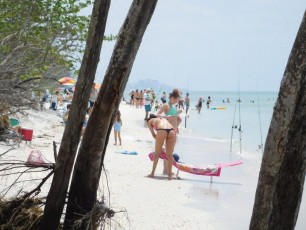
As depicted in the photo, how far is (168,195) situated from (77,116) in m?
4.74

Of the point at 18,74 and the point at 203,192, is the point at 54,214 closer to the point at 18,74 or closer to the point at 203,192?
the point at 18,74

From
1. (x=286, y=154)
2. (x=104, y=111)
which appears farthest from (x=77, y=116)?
(x=286, y=154)

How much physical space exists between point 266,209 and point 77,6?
19.3 ft

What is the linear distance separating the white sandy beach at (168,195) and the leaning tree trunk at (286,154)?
5.41 ft

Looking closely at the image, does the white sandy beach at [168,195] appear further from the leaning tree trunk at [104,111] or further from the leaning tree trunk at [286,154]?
the leaning tree trunk at [286,154]

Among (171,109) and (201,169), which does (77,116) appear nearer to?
(171,109)

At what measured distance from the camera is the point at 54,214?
161 inches

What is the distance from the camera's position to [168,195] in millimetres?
8438

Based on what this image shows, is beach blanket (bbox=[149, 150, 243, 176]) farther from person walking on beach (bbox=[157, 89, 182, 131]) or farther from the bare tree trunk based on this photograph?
the bare tree trunk

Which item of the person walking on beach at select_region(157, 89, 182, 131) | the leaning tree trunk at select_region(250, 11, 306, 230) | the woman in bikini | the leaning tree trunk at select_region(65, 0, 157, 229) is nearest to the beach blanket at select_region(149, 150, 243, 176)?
the woman in bikini

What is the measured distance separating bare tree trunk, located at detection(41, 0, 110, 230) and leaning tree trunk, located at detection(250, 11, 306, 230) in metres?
1.83

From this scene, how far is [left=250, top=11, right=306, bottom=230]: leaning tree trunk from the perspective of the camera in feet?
9.32

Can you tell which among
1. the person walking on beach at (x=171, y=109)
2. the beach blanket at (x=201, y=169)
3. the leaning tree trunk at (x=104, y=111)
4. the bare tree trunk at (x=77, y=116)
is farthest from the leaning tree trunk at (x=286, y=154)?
the beach blanket at (x=201, y=169)

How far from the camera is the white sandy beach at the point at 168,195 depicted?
A: 263 inches
